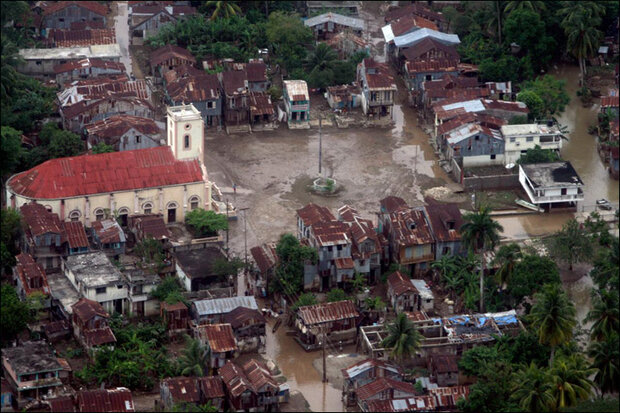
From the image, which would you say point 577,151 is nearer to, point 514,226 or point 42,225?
point 514,226

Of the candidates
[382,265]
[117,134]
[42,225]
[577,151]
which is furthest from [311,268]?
[577,151]

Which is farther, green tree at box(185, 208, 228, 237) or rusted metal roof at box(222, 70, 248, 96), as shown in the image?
rusted metal roof at box(222, 70, 248, 96)

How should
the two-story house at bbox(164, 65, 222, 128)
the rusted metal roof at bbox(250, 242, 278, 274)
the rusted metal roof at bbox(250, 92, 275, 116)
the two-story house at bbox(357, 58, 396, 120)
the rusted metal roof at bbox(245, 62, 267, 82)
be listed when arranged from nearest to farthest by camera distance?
1. the rusted metal roof at bbox(250, 242, 278, 274)
2. the two-story house at bbox(164, 65, 222, 128)
3. the rusted metal roof at bbox(250, 92, 275, 116)
4. the two-story house at bbox(357, 58, 396, 120)
5. the rusted metal roof at bbox(245, 62, 267, 82)

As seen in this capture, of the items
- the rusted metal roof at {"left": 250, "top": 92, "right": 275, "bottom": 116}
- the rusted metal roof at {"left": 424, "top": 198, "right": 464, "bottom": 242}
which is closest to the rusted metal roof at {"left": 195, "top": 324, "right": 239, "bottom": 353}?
the rusted metal roof at {"left": 424, "top": 198, "right": 464, "bottom": 242}

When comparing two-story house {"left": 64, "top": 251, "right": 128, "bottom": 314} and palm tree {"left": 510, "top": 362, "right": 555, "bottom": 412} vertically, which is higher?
two-story house {"left": 64, "top": 251, "right": 128, "bottom": 314}

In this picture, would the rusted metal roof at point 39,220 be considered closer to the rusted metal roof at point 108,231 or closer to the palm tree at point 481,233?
the rusted metal roof at point 108,231

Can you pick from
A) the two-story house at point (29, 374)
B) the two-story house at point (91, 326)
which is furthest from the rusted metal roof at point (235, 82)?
the two-story house at point (29, 374)

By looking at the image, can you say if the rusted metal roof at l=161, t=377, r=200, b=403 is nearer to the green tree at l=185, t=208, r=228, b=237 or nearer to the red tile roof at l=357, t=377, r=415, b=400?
the red tile roof at l=357, t=377, r=415, b=400
